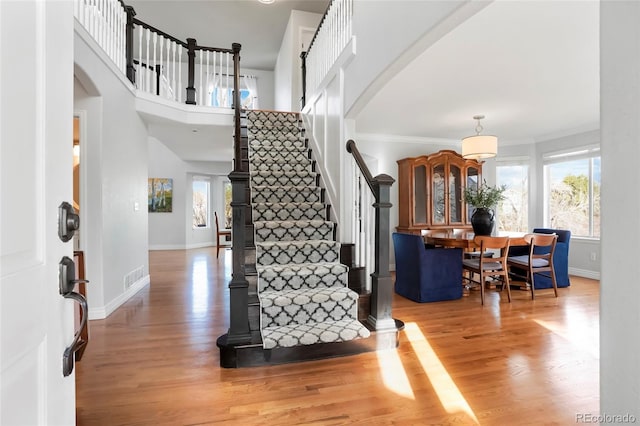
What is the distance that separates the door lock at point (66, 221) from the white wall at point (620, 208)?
3.54 feet

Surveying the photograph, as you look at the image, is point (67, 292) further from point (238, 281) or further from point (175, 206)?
point (175, 206)

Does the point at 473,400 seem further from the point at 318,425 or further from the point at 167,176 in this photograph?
the point at 167,176

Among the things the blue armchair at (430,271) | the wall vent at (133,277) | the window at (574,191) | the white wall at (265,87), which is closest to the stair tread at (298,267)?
the blue armchair at (430,271)

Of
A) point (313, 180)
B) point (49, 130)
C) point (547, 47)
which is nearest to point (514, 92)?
point (547, 47)

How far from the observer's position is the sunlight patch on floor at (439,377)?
1851 millimetres

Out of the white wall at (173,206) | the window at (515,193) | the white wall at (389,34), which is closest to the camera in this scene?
the white wall at (389,34)

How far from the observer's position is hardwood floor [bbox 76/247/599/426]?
1786 mm

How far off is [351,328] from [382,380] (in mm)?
478

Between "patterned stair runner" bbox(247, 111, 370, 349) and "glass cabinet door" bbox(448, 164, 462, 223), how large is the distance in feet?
9.26

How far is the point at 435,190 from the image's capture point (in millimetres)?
5906

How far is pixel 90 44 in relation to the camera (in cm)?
306

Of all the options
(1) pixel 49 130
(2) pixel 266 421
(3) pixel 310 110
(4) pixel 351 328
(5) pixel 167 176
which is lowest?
(2) pixel 266 421

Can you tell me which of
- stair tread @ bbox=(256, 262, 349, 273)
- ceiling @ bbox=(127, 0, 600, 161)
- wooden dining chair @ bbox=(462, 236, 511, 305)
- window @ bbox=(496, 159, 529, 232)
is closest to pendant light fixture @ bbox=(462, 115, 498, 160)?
ceiling @ bbox=(127, 0, 600, 161)

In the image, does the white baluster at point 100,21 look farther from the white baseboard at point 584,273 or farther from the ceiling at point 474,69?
the white baseboard at point 584,273
